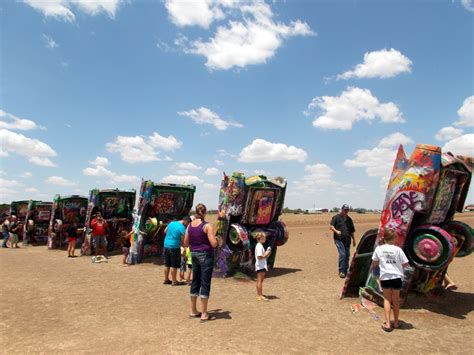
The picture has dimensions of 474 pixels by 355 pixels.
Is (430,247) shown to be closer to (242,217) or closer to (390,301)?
(390,301)

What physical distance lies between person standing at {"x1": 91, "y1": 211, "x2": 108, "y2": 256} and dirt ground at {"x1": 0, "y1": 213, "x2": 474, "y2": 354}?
419 centimetres

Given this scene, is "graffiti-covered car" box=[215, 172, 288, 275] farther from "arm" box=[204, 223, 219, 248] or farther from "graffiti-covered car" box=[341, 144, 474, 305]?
"arm" box=[204, 223, 219, 248]

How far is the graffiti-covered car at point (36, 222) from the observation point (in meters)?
20.5

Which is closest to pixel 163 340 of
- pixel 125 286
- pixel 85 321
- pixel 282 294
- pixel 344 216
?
pixel 85 321

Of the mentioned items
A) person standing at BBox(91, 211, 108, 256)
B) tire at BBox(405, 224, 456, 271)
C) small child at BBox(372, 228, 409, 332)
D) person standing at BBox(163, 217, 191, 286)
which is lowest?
person standing at BBox(91, 211, 108, 256)

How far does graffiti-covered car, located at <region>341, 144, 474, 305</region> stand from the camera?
21.8 feet

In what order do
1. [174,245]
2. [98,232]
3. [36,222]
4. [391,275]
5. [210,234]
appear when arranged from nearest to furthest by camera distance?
[391,275] → [210,234] → [174,245] → [98,232] → [36,222]

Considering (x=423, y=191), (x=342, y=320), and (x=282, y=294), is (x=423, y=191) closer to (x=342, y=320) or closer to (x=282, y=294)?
(x=342, y=320)

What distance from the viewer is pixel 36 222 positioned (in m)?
21.0

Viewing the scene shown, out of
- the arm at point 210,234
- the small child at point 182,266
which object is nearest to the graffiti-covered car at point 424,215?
the arm at point 210,234

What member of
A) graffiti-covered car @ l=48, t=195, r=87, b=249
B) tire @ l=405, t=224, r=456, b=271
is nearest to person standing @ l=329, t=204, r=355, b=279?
tire @ l=405, t=224, r=456, b=271

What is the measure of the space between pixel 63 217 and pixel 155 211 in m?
7.63

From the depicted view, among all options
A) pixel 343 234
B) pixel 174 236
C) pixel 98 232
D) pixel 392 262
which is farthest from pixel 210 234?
pixel 98 232

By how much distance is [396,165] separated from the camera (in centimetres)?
728
